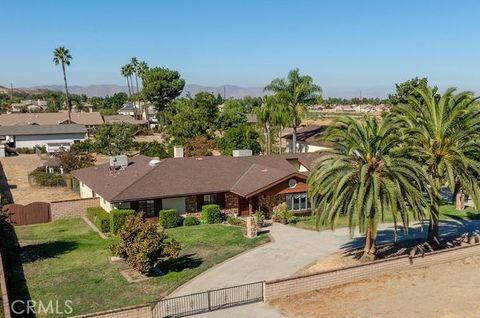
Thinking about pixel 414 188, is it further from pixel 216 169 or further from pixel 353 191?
pixel 216 169

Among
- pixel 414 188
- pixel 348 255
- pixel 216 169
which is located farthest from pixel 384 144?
pixel 216 169

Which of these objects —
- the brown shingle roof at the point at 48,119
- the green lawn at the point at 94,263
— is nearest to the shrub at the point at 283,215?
the green lawn at the point at 94,263

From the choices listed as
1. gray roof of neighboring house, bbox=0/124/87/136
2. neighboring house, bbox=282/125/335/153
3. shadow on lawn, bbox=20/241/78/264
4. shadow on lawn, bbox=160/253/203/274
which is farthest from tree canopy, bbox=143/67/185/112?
shadow on lawn, bbox=160/253/203/274

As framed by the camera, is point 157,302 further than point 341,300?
No

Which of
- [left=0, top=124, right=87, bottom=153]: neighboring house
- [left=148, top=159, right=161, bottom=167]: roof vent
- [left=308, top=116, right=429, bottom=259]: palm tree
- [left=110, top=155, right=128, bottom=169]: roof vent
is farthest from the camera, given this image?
[left=0, top=124, right=87, bottom=153]: neighboring house

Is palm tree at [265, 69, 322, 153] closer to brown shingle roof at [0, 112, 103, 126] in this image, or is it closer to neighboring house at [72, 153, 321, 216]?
neighboring house at [72, 153, 321, 216]

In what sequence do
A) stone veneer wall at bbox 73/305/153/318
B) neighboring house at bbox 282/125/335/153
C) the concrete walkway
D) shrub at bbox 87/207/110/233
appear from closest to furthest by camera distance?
stone veneer wall at bbox 73/305/153/318, the concrete walkway, shrub at bbox 87/207/110/233, neighboring house at bbox 282/125/335/153

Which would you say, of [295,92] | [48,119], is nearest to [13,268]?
[295,92]

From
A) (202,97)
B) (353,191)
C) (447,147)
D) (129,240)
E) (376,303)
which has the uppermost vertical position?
(202,97)
